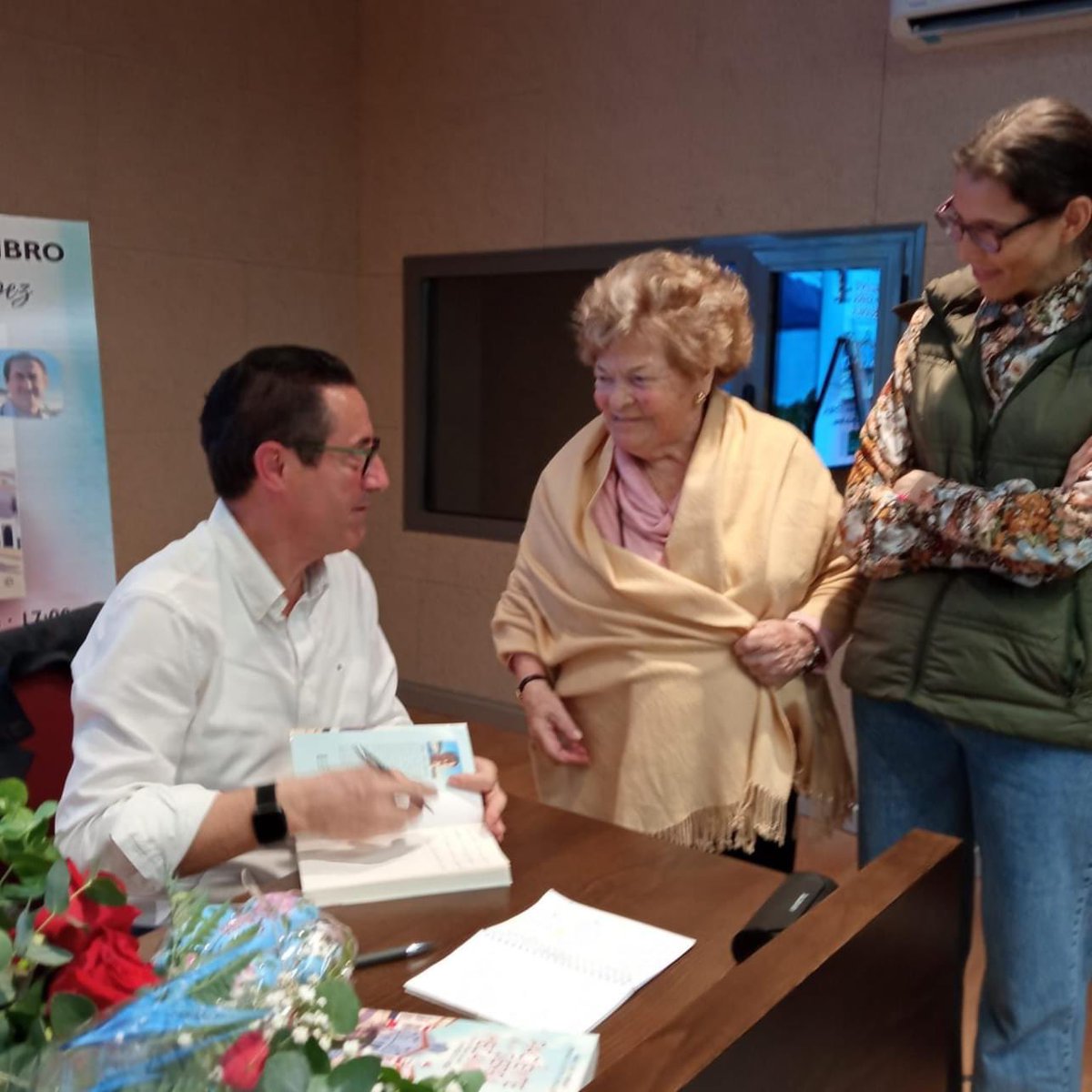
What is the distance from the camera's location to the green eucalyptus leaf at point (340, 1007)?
65cm

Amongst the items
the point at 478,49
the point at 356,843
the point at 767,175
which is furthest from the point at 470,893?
the point at 478,49

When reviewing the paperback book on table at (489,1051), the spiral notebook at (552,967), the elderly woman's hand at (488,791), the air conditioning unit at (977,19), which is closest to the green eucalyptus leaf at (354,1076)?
the paperback book on table at (489,1051)

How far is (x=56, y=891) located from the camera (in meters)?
0.67

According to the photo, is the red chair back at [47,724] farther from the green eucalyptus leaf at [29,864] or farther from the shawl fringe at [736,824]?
the green eucalyptus leaf at [29,864]

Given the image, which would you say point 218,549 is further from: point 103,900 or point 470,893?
point 103,900

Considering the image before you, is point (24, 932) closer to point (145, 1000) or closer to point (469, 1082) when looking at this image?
point (145, 1000)

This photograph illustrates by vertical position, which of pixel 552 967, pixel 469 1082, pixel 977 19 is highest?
pixel 977 19

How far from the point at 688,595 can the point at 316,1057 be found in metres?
1.23

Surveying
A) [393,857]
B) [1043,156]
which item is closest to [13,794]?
[393,857]

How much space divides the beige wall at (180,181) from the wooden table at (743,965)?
2779 mm

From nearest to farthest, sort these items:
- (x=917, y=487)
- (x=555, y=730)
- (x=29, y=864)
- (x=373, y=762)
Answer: (x=29, y=864)
(x=373, y=762)
(x=917, y=487)
(x=555, y=730)

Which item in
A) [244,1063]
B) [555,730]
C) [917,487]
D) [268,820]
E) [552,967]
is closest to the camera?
[244,1063]

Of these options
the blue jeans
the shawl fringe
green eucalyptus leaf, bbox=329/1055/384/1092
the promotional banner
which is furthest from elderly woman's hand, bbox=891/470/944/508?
the promotional banner

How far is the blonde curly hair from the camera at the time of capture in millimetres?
1811
